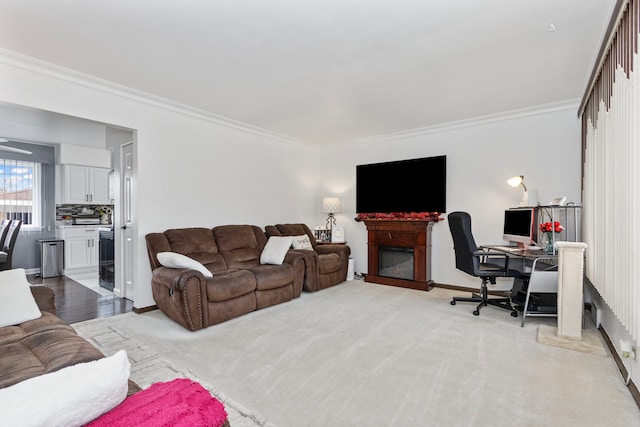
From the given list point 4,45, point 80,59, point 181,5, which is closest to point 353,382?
point 181,5

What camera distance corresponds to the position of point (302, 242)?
5.17m

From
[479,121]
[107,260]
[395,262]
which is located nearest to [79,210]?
[107,260]

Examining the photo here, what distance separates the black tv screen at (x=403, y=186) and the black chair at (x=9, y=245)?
4.73 m

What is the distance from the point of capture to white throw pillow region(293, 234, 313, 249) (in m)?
5.06

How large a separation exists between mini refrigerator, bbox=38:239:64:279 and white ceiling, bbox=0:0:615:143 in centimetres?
416

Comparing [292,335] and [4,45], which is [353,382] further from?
[4,45]

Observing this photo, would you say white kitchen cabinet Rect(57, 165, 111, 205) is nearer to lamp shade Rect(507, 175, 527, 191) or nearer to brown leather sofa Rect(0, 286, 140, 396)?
brown leather sofa Rect(0, 286, 140, 396)

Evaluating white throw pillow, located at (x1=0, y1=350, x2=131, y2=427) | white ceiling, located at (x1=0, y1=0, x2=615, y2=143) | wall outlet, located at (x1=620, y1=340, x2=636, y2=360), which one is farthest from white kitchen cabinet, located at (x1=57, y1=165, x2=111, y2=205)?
wall outlet, located at (x1=620, y1=340, x2=636, y2=360)

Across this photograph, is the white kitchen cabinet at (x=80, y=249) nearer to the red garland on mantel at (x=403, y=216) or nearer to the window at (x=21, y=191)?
the window at (x=21, y=191)

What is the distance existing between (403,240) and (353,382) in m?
3.17

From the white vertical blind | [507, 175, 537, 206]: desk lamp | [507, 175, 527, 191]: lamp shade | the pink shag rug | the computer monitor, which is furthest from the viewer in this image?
Result: [507, 175, 527, 191]: lamp shade

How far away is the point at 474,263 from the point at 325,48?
2720mm

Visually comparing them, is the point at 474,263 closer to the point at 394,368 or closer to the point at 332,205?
the point at 394,368

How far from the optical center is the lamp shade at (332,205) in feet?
19.5
